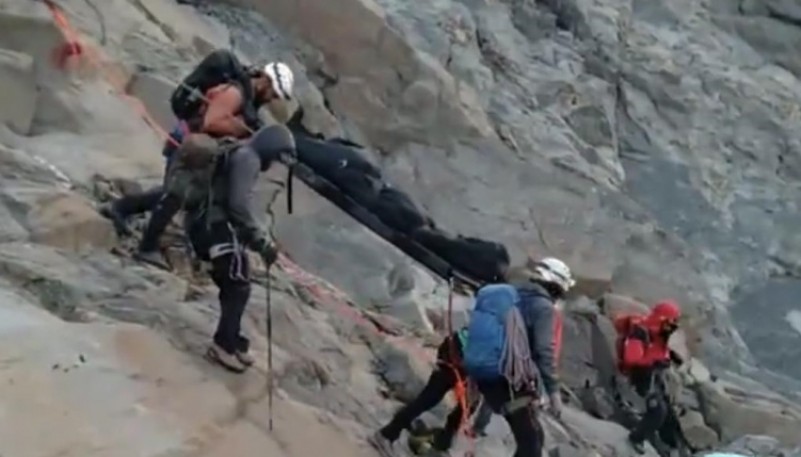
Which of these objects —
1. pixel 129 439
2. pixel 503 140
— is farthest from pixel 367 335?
pixel 503 140

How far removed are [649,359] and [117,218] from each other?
661 cm

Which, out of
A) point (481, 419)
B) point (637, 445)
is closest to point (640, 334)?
point (637, 445)

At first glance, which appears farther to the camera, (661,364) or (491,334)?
(661,364)

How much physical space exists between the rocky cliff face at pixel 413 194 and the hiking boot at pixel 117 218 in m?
0.13

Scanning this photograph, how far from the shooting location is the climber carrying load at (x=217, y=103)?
1136 centimetres

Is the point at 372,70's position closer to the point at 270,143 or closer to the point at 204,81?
the point at 204,81

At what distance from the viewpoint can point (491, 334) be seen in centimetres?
1105

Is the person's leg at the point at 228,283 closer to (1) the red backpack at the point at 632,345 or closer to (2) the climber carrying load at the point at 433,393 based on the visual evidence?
(2) the climber carrying load at the point at 433,393

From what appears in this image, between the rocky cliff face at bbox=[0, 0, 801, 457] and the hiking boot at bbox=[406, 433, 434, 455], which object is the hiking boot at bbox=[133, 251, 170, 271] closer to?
the rocky cliff face at bbox=[0, 0, 801, 457]

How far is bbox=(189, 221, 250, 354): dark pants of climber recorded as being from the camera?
1071 cm

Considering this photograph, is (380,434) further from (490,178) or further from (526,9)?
(526,9)

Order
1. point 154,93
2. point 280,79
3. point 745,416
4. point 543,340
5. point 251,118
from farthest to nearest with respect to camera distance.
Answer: point 745,416 → point 154,93 → point 280,79 → point 251,118 → point 543,340

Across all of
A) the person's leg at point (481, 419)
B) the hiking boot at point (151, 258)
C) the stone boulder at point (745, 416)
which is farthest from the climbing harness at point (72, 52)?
the stone boulder at point (745, 416)

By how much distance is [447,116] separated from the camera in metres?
21.4
